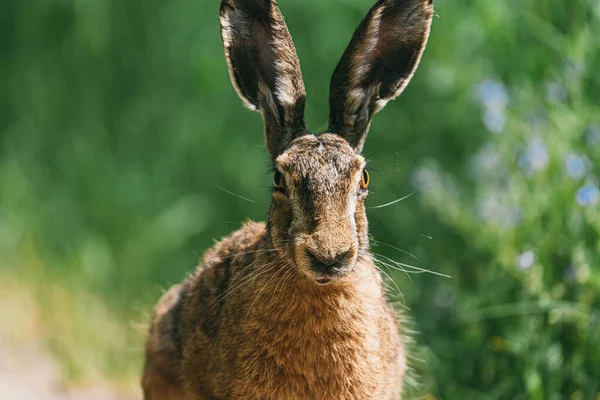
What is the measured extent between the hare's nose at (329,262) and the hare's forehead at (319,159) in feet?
1.17

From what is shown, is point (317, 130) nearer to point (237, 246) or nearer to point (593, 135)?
point (593, 135)

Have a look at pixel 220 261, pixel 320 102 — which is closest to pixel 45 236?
pixel 320 102

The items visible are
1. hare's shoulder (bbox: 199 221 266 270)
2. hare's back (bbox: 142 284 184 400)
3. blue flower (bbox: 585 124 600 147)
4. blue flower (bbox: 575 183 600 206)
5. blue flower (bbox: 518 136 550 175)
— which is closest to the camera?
hare's shoulder (bbox: 199 221 266 270)

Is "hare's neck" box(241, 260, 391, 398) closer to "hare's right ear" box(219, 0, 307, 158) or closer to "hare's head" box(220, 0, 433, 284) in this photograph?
"hare's head" box(220, 0, 433, 284)

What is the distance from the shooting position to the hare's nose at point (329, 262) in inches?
174

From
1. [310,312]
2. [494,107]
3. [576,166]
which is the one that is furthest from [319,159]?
[494,107]

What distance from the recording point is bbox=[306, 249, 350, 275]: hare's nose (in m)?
4.41

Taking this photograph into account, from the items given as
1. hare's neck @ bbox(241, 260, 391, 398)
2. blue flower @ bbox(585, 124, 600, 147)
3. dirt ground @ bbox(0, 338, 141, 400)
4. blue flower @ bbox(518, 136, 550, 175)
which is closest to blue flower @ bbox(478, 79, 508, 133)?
blue flower @ bbox(518, 136, 550, 175)

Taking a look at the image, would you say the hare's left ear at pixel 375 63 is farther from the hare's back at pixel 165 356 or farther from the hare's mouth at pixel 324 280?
the hare's back at pixel 165 356

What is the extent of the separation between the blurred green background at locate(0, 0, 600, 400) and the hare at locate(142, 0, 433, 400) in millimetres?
410

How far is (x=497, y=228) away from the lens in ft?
20.3

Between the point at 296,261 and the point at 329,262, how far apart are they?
0.62ft

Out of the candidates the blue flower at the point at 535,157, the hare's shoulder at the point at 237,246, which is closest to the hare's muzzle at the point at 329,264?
the hare's shoulder at the point at 237,246

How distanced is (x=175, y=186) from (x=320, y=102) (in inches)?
49.2
